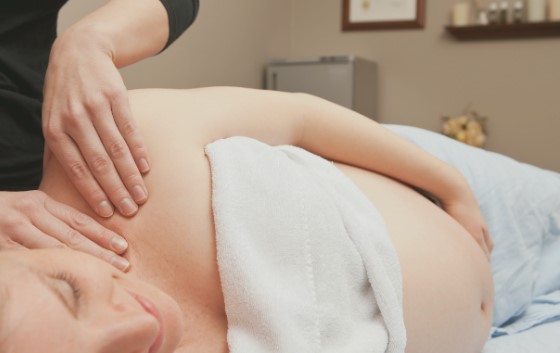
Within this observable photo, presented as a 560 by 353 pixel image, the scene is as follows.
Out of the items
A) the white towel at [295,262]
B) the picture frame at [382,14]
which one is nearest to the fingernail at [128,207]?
the white towel at [295,262]

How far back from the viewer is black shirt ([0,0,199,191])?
1.07m

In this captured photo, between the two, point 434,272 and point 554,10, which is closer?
point 434,272

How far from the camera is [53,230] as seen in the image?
2.58ft

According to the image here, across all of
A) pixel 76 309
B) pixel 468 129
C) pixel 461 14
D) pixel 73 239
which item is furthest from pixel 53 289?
pixel 461 14

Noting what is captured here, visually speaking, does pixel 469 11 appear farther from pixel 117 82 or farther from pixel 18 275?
pixel 18 275

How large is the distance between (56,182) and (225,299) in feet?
1.06

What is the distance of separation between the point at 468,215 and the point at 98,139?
841 mm

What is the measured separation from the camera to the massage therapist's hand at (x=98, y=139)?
806 mm

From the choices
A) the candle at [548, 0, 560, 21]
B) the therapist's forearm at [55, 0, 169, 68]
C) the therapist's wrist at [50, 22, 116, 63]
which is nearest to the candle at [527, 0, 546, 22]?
the candle at [548, 0, 560, 21]

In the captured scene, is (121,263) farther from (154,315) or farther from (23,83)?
(23,83)

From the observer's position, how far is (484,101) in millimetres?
3682

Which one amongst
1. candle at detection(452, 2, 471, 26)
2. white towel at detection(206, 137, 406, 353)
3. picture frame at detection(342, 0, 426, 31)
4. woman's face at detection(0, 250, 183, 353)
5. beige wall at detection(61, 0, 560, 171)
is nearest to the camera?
woman's face at detection(0, 250, 183, 353)

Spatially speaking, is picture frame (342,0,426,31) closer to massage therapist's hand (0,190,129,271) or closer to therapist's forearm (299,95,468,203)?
therapist's forearm (299,95,468,203)

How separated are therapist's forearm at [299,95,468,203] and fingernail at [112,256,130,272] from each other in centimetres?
45
